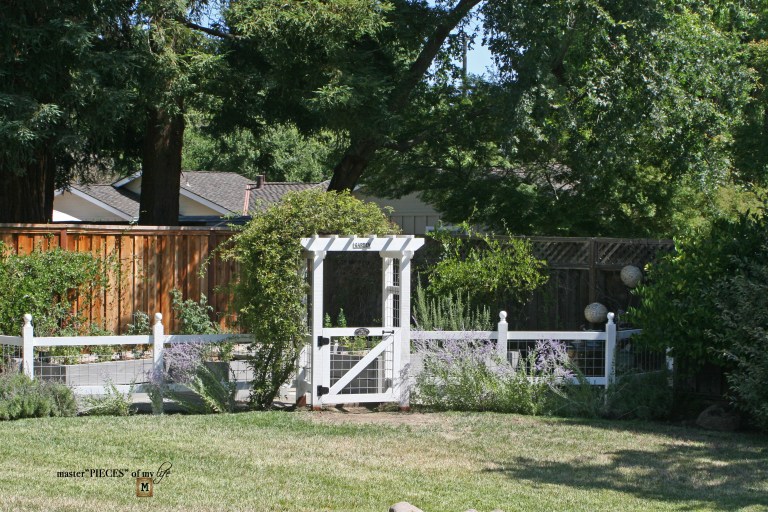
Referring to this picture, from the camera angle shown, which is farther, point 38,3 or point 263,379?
point 38,3

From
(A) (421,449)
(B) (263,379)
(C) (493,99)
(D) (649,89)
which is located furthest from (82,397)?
(D) (649,89)

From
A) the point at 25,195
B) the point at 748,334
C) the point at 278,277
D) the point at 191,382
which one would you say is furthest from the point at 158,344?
the point at 748,334

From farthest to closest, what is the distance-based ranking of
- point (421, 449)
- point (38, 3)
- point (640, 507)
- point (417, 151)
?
1. point (417, 151)
2. point (38, 3)
3. point (421, 449)
4. point (640, 507)

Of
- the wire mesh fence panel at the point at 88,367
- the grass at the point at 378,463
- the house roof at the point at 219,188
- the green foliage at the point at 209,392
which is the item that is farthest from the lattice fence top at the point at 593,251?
the house roof at the point at 219,188

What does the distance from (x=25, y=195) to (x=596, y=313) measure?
890 cm

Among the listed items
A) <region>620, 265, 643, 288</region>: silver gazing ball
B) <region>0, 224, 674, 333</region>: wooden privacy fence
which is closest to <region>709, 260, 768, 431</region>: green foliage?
<region>0, 224, 674, 333</region>: wooden privacy fence

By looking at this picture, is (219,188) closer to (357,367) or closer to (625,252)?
(625,252)

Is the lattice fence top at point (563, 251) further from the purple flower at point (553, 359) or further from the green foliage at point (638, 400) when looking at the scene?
the green foliage at point (638, 400)

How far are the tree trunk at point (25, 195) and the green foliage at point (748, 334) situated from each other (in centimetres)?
1007

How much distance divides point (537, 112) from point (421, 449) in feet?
26.4

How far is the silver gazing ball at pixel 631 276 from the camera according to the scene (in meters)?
13.2

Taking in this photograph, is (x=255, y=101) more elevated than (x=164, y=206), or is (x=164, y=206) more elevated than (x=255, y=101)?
(x=255, y=101)

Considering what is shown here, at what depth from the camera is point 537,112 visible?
14.9m

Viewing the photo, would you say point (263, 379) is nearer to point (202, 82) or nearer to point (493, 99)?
point (202, 82)
